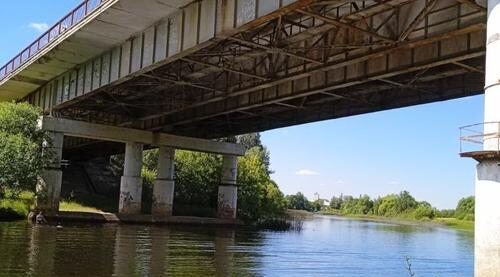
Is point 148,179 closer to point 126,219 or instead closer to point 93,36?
point 126,219

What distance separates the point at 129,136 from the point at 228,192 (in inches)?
473

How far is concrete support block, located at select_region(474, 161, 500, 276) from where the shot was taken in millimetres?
12617

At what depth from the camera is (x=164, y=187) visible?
53.1 metres

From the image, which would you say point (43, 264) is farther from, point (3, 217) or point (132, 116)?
point (132, 116)

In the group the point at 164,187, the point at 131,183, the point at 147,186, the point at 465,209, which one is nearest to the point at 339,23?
the point at 131,183

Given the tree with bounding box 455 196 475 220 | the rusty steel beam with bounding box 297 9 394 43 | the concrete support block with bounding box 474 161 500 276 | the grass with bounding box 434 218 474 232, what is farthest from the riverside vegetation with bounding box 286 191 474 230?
the concrete support block with bounding box 474 161 500 276

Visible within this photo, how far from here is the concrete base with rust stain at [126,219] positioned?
44719 mm

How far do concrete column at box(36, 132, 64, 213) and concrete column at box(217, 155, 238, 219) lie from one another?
16.6 m

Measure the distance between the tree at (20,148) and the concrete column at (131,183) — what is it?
25.2 ft

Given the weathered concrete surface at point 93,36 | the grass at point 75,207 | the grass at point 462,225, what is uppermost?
the weathered concrete surface at point 93,36

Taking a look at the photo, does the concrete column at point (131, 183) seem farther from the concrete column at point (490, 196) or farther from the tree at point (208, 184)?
the concrete column at point (490, 196)

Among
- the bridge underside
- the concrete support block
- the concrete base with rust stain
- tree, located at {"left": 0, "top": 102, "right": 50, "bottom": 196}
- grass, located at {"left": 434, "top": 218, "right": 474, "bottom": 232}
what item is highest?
the bridge underside

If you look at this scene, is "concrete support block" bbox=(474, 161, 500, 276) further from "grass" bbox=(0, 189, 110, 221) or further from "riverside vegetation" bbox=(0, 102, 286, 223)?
"grass" bbox=(0, 189, 110, 221)

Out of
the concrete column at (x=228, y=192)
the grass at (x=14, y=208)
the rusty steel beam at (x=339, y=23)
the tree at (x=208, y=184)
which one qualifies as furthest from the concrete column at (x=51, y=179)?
the rusty steel beam at (x=339, y=23)
